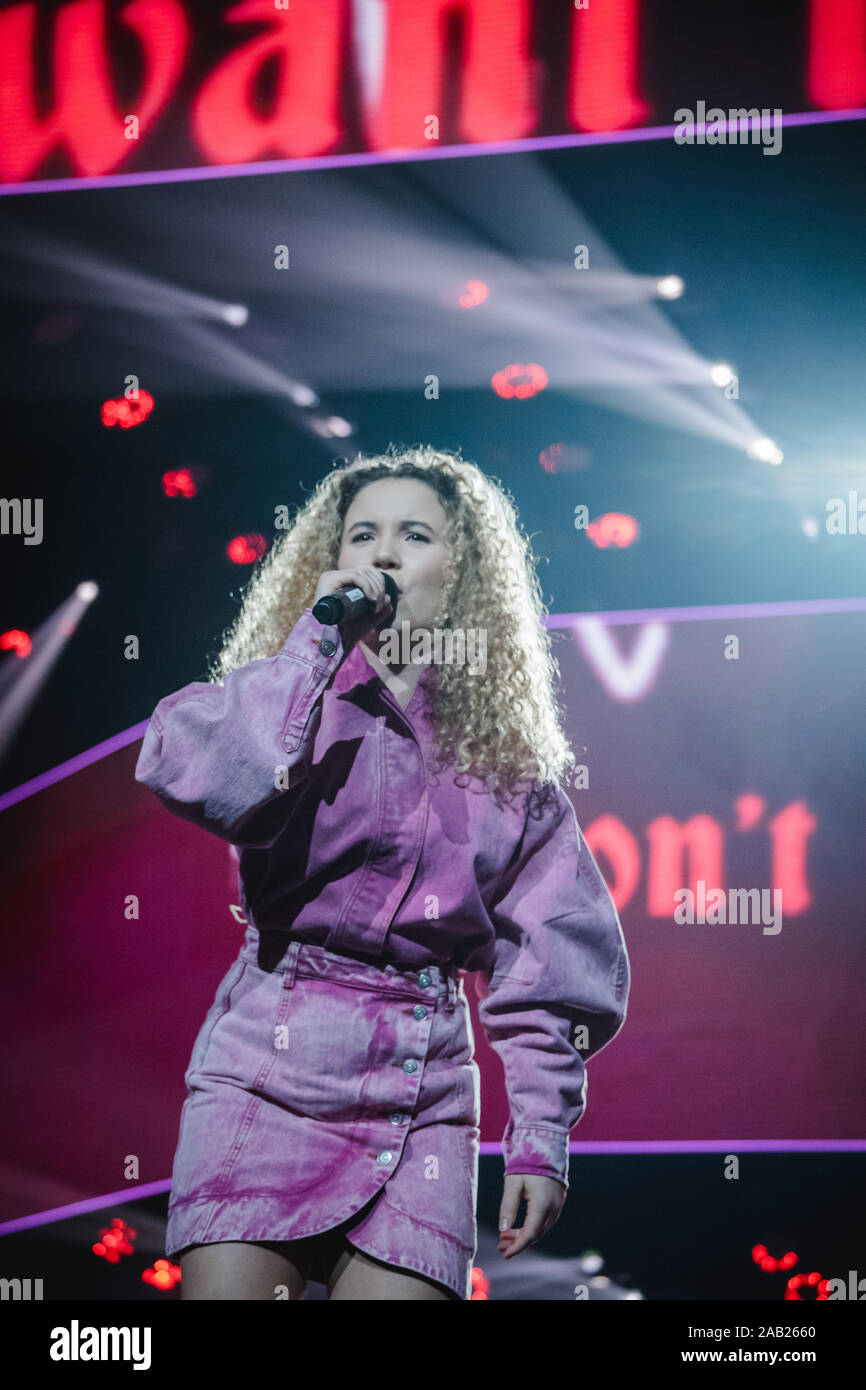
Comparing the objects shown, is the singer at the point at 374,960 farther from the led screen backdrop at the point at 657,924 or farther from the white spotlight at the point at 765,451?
the white spotlight at the point at 765,451

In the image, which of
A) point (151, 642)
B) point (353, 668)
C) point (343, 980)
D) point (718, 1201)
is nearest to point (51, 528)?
point (151, 642)

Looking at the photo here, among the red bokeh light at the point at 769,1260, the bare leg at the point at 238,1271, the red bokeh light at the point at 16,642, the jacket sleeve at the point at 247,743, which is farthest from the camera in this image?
the red bokeh light at the point at 16,642

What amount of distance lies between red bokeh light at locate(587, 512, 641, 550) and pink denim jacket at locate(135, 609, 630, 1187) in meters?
0.59

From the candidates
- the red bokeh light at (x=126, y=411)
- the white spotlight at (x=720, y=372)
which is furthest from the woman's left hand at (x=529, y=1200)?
the red bokeh light at (x=126, y=411)

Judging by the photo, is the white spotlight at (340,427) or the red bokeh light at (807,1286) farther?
the white spotlight at (340,427)

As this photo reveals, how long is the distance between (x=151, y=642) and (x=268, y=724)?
2.11ft

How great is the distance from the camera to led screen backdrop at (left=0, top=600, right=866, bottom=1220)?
2.30 metres

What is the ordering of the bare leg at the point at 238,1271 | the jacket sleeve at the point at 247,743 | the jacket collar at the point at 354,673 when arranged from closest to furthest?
the bare leg at the point at 238,1271 < the jacket sleeve at the point at 247,743 < the jacket collar at the point at 354,673

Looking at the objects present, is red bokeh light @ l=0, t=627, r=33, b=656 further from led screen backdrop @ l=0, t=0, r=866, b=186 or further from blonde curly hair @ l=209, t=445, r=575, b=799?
led screen backdrop @ l=0, t=0, r=866, b=186

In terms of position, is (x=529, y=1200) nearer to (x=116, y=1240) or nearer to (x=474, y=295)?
(x=116, y=1240)

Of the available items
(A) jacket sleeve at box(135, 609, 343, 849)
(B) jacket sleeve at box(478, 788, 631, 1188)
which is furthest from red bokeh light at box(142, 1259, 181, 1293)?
(A) jacket sleeve at box(135, 609, 343, 849)

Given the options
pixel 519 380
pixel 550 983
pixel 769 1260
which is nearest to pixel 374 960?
pixel 550 983

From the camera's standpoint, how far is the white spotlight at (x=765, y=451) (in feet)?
7.88

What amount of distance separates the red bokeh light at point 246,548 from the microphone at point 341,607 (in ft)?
1.62
